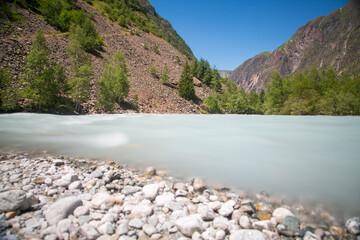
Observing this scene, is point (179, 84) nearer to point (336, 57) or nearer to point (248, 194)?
point (248, 194)

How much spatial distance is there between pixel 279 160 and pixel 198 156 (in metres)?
A: 2.63

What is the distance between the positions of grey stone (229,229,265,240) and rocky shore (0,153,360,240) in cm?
1

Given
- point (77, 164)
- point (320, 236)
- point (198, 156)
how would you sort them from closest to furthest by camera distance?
point (320, 236) < point (77, 164) < point (198, 156)

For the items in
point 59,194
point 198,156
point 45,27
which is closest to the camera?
point 59,194

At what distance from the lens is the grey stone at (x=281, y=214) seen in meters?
2.60

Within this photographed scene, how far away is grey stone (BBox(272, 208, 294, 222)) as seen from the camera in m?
2.60

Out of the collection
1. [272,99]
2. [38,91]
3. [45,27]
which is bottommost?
[38,91]

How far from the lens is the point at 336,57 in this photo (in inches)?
A: 6467

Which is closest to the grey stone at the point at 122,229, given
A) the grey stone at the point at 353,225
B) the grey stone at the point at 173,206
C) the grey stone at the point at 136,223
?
the grey stone at the point at 136,223

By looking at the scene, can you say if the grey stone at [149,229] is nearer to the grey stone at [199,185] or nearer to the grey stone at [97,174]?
the grey stone at [199,185]

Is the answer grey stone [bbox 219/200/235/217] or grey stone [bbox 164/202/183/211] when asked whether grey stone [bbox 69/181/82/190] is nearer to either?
grey stone [bbox 164/202/183/211]

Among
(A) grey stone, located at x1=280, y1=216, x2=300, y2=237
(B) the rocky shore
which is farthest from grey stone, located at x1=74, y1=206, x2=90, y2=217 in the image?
(A) grey stone, located at x1=280, y1=216, x2=300, y2=237

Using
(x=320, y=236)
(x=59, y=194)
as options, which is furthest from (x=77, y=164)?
(x=320, y=236)

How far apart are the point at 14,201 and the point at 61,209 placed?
734 mm
